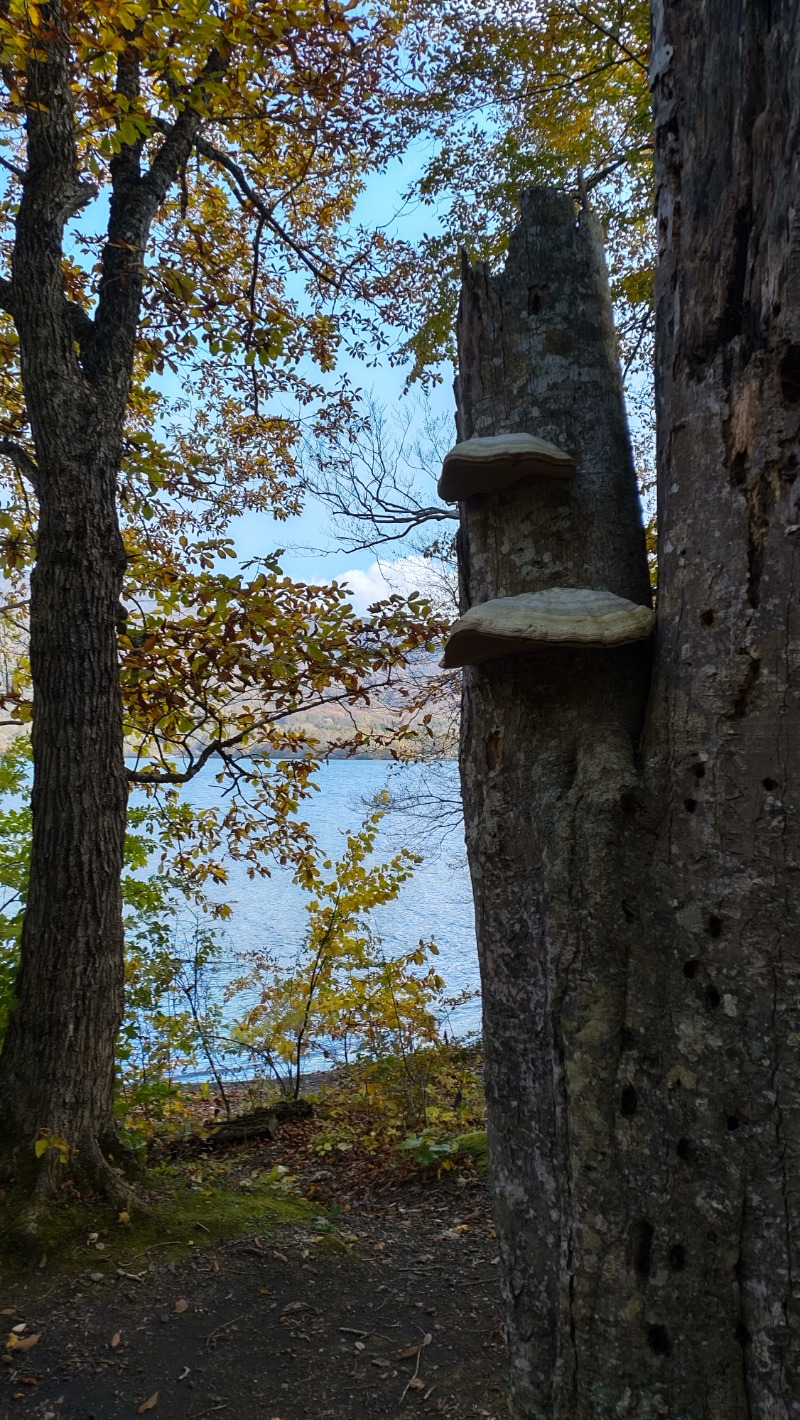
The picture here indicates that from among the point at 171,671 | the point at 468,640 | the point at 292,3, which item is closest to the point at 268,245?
the point at 292,3

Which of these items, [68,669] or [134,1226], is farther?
[68,669]

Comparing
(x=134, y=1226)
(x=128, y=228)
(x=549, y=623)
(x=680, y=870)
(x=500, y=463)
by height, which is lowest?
(x=134, y=1226)

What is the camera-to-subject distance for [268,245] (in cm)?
701

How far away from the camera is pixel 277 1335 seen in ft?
10.7

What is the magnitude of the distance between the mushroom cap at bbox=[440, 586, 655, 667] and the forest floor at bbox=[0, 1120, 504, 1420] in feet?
9.30

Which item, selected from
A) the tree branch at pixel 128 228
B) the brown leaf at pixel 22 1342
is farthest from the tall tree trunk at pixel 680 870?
the tree branch at pixel 128 228

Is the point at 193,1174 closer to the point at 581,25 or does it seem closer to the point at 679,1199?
the point at 679,1199

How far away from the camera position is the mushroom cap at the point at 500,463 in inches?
73.9

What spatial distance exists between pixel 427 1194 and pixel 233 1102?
396cm

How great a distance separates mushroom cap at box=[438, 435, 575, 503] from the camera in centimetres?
188

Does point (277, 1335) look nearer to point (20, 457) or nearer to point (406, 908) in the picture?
point (20, 457)

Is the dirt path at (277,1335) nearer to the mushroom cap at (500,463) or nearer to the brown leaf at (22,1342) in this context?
the brown leaf at (22,1342)

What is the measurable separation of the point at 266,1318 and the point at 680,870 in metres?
3.05

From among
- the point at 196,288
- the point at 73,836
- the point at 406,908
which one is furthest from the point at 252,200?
the point at 406,908
